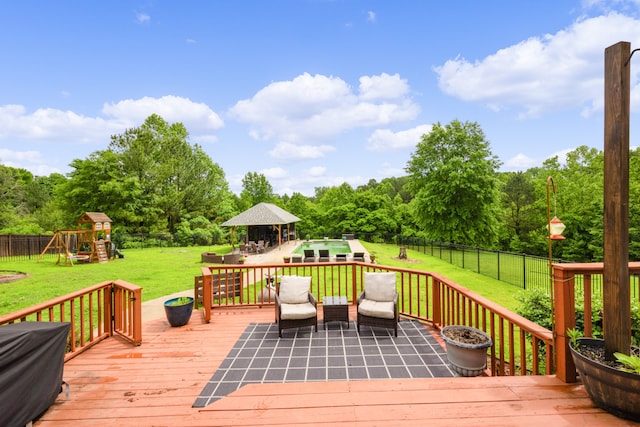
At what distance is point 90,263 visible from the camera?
15.3 metres

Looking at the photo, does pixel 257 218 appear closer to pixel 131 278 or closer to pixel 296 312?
pixel 131 278

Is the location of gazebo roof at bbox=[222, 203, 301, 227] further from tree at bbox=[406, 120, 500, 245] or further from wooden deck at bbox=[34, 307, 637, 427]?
wooden deck at bbox=[34, 307, 637, 427]

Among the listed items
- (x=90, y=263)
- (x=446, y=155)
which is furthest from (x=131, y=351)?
(x=446, y=155)

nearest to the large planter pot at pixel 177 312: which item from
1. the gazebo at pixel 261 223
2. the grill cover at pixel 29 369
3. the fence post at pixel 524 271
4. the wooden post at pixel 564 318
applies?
the grill cover at pixel 29 369

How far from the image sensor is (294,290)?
482cm

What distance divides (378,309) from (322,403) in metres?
2.37

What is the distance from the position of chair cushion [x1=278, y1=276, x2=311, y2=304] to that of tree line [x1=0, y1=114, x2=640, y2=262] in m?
18.2

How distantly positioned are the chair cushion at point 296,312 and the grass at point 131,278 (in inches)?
220

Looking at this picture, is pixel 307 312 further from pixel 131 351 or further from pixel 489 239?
pixel 489 239

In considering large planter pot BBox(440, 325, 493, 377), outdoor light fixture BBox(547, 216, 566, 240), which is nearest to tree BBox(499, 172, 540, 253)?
large planter pot BBox(440, 325, 493, 377)

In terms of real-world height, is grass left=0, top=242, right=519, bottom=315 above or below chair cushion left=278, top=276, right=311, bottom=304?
below

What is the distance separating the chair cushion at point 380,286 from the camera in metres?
4.63

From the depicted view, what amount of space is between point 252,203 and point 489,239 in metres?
26.9

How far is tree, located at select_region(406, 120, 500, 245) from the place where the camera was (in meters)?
20.6
